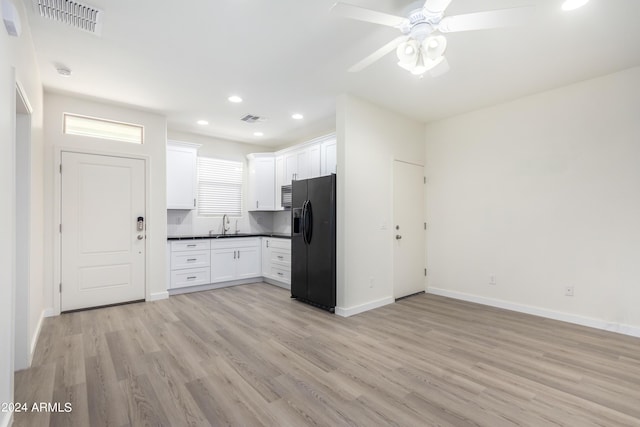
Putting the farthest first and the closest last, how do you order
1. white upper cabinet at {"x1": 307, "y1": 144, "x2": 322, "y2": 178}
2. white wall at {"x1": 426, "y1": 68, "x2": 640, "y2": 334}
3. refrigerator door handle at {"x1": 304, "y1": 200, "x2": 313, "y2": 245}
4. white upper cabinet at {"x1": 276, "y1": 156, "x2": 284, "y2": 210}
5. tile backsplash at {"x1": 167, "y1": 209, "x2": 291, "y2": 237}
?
white upper cabinet at {"x1": 276, "y1": 156, "x2": 284, "y2": 210} < tile backsplash at {"x1": 167, "y1": 209, "x2": 291, "y2": 237} < white upper cabinet at {"x1": 307, "y1": 144, "x2": 322, "y2": 178} < refrigerator door handle at {"x1": 304, "y1": 200, "x2": 313, "y2": 245} < white wall at {"x1": 426, "y1": 68, "x2": 640, "y2": 334}

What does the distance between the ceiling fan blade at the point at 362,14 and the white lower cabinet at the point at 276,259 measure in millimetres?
3719

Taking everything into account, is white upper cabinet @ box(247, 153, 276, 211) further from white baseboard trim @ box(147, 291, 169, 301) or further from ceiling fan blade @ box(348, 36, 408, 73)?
ceiling fan blade @ box(348, 36, 408, 73)

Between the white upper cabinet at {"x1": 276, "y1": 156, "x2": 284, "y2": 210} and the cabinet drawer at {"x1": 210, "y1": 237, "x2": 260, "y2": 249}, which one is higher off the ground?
the white upper cabinet at {"x1": 276, "y1": 156, "x2": 284, "y2": 210}

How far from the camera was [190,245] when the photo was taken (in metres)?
4.96

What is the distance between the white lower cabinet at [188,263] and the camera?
481 cm

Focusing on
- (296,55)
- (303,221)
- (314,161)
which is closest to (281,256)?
(303,221)

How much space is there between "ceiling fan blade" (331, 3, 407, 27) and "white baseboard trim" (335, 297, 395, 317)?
120 inches

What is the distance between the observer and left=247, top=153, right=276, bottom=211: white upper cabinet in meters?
6.07

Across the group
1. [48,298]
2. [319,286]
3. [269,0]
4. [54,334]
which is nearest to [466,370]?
[319,286]

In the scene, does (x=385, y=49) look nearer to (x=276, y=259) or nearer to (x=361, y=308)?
(x=361, y=308)

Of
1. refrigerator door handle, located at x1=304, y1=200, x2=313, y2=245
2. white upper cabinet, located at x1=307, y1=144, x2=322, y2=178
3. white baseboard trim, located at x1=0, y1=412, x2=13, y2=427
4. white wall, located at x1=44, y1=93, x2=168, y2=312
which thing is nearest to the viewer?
white baseboard trim, located at x1=0, y1=412, x2=13, y2=427

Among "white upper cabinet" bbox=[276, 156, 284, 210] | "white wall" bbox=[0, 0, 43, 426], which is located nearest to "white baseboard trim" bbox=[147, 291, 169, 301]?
"white upper cabinet" bbox=[276, 156, 284, 210]

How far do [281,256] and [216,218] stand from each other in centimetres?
165

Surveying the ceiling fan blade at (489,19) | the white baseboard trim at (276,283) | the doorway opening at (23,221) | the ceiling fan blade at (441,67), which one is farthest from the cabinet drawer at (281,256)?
the ceiling fan blade at (489,19)
